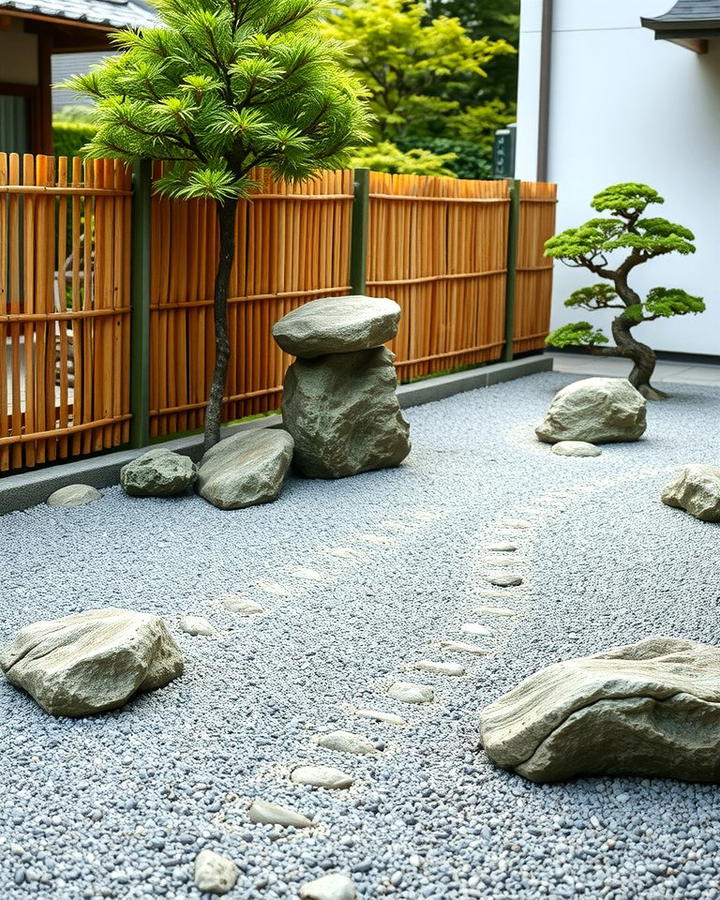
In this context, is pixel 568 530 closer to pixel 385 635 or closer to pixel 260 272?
pixel 385 635

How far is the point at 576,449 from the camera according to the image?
8.23 m

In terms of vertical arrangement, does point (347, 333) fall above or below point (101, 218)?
below

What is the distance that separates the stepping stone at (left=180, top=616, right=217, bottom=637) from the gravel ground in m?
0.04

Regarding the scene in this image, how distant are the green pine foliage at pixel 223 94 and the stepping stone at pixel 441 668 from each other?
338 centimetres

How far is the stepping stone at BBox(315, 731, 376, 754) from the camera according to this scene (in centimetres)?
361

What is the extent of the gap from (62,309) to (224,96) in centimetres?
157

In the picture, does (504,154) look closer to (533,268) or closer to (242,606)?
(533,268)

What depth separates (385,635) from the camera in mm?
4621

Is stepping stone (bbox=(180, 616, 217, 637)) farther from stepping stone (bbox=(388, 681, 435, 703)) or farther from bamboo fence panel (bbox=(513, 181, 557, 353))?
bamboo fence panel (bbox=(513, 181, 557, 353))

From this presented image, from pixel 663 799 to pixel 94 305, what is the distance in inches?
182

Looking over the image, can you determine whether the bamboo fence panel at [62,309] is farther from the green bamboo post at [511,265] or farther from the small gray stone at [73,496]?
the green bamboo post at [511,265]

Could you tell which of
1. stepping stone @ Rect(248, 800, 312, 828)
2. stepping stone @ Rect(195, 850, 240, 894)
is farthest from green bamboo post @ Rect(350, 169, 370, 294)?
stepping stone @ Rect(195, 850, 240, 894)

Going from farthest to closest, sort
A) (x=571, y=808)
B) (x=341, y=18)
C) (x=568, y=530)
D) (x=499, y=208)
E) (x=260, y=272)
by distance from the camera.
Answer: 1. (x=341, y=18)
2. (x=499, y=208)
3. (x=260, y=272)
4. (x=568, y=530)
5. (x=571, y=808)

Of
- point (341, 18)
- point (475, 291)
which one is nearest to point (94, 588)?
point (475, 291)
